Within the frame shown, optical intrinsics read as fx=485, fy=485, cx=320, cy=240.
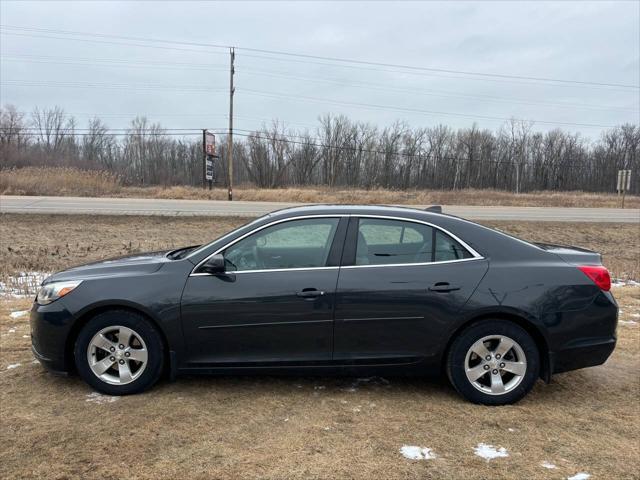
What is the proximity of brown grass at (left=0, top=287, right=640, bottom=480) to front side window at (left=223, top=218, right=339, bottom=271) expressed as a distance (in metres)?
1.06

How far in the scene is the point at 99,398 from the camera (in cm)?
379

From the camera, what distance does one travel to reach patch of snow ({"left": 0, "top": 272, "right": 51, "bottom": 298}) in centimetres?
770

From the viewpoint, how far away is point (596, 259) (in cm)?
403

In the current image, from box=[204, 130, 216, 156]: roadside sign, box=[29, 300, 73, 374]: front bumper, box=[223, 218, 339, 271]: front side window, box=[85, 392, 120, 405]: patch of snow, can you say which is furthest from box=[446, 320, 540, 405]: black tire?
box=[204, 130, 216, 156]: roadside sign

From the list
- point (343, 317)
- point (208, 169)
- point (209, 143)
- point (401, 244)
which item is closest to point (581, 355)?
point (401, 244)

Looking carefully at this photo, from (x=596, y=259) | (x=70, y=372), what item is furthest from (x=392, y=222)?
(x=70, y=372)

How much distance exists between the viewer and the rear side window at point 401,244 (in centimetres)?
386

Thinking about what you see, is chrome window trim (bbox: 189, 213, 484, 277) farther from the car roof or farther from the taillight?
the taillight

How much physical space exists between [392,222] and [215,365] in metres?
1.83

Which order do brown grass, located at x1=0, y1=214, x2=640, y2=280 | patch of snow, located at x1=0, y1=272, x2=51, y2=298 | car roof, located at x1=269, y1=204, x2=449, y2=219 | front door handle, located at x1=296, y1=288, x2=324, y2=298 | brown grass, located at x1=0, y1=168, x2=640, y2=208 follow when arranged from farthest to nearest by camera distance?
brown grass, located at x1=0, y1=168, x2=640, y2=208
brown grass, located at x1=0, y1=214, x2=640, y2=280
patch of snow, located at x1=0, y1=272, x2=51, y2=298
car roof, located at x1=269, y1=204, x2=449, y2=219
front door handle, located at x1=296, y1=288, x2=324, y2=298

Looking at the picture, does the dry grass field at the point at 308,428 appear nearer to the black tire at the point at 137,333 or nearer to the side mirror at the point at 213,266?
the black tire at the point at 137,333

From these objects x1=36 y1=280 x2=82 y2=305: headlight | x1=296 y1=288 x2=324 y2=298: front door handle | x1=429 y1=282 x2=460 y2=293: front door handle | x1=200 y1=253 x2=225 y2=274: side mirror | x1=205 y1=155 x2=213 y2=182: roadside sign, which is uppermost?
x1=205 y1=155 x2=213 y2=182: roadside sign

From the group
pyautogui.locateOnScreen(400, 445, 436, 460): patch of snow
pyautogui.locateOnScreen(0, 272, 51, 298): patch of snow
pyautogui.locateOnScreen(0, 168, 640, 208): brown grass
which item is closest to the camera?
pyautogui.locateOnScreen(400, 445, 436, 460): patch of snow

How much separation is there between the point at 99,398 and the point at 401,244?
268cm
